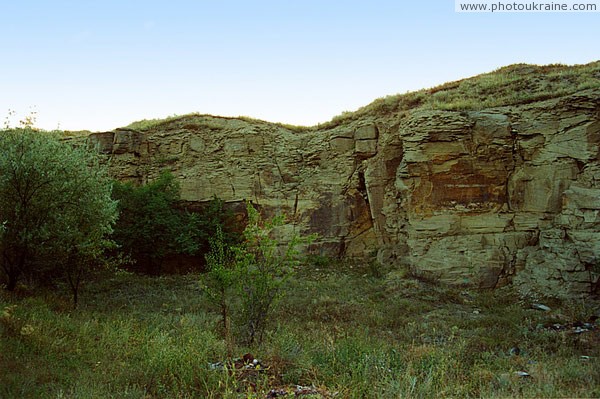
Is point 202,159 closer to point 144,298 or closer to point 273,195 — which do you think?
point 273,195

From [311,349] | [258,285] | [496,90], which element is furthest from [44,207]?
→ [496,90]

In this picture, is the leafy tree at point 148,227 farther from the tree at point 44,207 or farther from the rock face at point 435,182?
the tree at point 44,207

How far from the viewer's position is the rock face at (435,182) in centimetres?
1505

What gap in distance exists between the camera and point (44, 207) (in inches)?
456

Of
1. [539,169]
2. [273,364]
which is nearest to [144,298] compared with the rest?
[273,364]

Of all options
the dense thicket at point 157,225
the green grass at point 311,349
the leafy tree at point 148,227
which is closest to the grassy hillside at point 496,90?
the dense thicket at point 157,225

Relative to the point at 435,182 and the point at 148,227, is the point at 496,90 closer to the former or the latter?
the point at 435,182

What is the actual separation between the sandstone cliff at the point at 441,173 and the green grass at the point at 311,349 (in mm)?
2019

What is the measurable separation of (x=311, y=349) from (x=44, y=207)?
28.3 ft

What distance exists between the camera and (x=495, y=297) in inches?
590

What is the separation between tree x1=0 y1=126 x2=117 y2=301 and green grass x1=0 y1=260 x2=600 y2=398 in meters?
1.08

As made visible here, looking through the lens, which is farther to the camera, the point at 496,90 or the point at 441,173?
the point at 496,90

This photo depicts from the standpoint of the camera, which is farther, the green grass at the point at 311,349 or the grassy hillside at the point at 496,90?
the grassy hillside at the point at 496,90

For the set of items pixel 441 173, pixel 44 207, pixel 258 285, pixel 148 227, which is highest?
pixel 441 173
